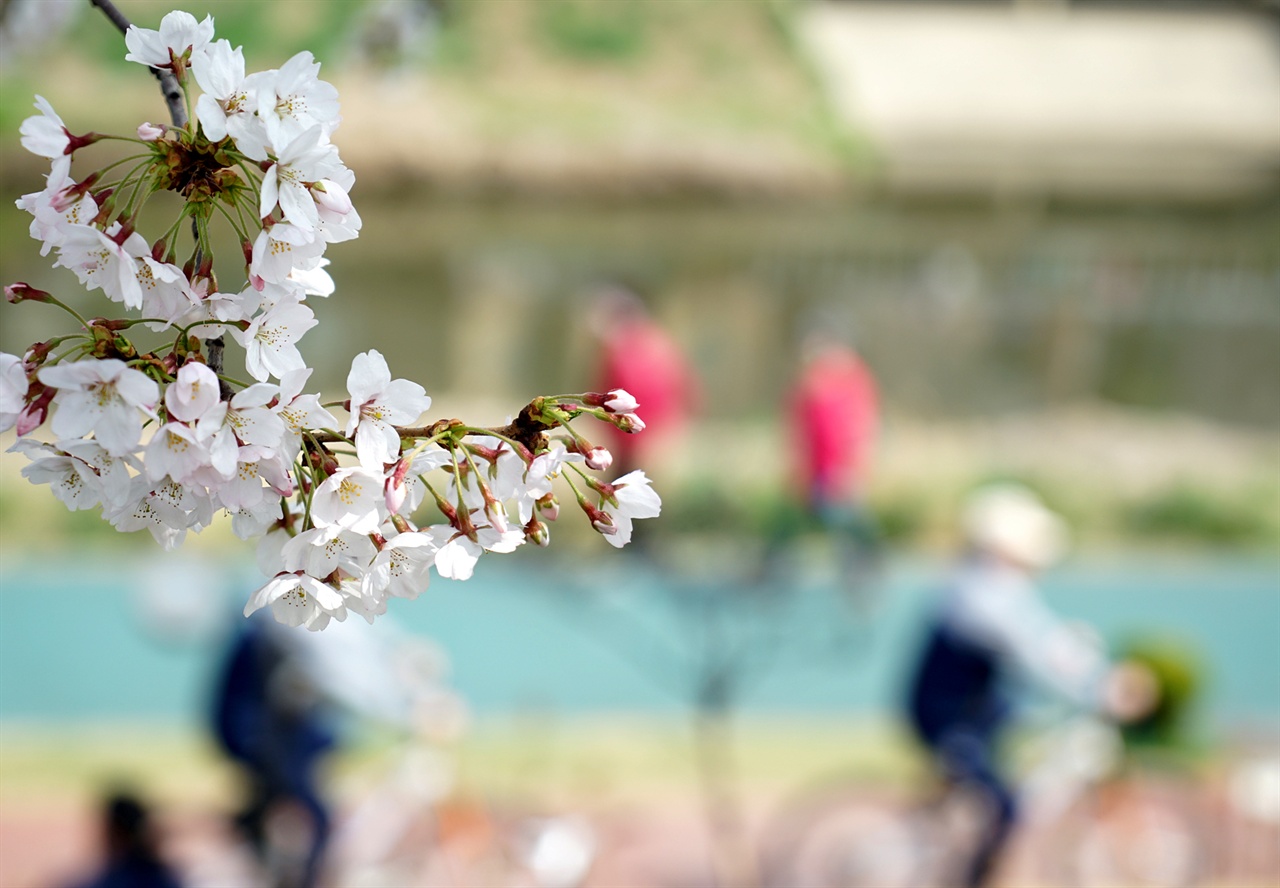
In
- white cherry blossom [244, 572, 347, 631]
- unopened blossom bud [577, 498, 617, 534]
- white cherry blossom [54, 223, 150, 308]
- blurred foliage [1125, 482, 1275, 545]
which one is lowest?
blurred foliage [1125, 482, 1275, 545]

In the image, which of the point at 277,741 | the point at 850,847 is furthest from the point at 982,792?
the point at 277,741

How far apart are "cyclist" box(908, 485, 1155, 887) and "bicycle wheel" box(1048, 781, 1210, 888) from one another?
0.43m

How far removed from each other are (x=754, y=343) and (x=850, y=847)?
4.13 meters

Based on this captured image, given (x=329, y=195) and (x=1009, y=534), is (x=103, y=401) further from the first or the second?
(x=1009, y=534)

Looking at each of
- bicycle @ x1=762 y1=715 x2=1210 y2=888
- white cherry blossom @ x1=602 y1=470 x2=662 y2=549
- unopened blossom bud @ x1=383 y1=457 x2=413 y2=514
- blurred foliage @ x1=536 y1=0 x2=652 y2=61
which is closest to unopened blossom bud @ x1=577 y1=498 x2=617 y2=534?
white cherry blossom @ x1=602 y1=470 x2=662 y2=549

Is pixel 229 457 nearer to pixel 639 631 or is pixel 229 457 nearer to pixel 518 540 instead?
pixel 518 540

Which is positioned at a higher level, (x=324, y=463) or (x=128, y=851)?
(x=324, y=463)

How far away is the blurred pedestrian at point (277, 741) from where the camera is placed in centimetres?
308

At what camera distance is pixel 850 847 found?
13.0ft

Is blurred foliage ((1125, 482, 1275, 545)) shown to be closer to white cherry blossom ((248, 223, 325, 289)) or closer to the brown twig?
the brown twig

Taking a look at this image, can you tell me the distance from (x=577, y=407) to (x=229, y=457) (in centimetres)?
21

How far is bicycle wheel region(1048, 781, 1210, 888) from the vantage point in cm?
399

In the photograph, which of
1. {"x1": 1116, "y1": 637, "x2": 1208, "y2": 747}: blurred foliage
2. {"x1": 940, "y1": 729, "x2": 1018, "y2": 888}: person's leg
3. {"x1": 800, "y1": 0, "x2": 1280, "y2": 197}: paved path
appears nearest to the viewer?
{"x1": 940, "y1": 729, "x2": 1018, "y2": 888}: person's leg

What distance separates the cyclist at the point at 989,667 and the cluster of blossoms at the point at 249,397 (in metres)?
2.71
